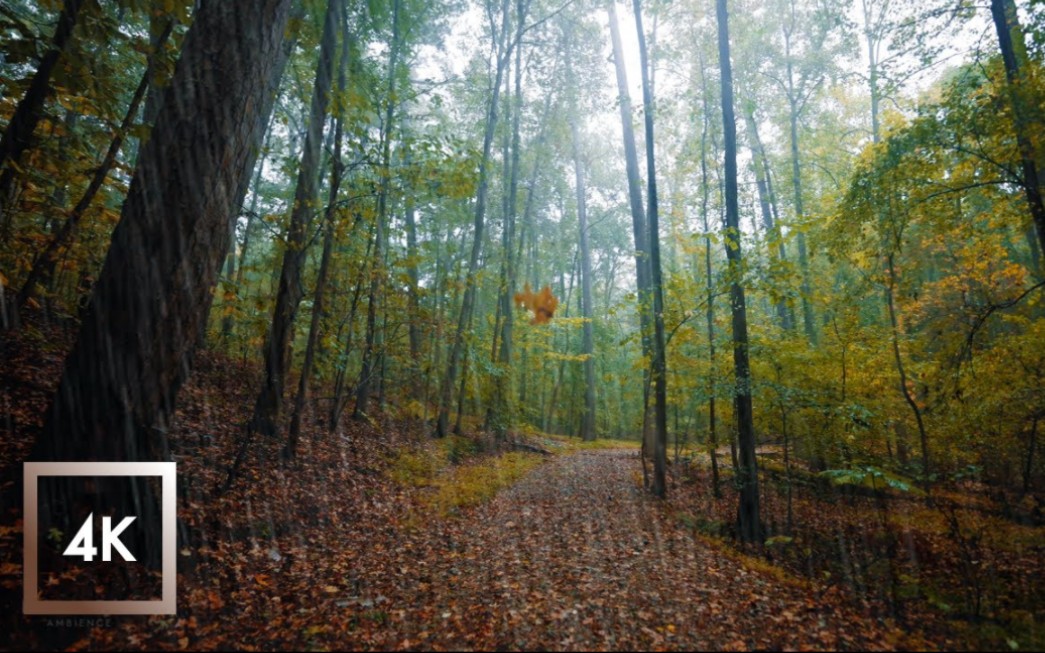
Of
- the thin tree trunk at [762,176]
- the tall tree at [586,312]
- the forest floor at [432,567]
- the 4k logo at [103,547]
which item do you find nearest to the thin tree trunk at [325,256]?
the forest floor at [432,567]

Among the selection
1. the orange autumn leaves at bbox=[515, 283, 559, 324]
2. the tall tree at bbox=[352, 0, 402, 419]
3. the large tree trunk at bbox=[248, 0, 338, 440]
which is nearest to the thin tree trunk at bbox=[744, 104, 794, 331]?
the orange autumn leaves at bbox=[515, 283, 559, 324]

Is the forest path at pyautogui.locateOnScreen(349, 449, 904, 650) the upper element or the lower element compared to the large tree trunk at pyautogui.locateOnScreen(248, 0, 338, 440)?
lower

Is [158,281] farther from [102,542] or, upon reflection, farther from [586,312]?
[586,312]

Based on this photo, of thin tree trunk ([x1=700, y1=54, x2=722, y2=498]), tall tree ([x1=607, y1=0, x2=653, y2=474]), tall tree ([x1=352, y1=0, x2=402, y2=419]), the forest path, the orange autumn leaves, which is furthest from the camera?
tall tree ([x1=607, y1=0, x2=653, y2=474])

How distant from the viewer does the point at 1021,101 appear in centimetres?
557

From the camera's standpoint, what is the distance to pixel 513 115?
16.4 meters

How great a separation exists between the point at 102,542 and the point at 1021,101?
34.0ft

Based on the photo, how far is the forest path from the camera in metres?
3.70

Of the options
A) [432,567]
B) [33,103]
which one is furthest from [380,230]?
[432,567]

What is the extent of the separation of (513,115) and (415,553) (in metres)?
15.0

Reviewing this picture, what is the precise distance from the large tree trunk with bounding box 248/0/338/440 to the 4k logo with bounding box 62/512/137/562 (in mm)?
3585

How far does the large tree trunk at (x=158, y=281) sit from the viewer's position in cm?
331

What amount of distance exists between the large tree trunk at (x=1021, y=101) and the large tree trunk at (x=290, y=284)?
9.33 m

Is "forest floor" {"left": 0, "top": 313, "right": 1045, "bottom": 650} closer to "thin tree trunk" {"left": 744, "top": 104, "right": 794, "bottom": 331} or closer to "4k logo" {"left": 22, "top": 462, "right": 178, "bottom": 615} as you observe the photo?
"4k logo" {"left": 22, "top": 462, "right": 178, "bottom": 615}
